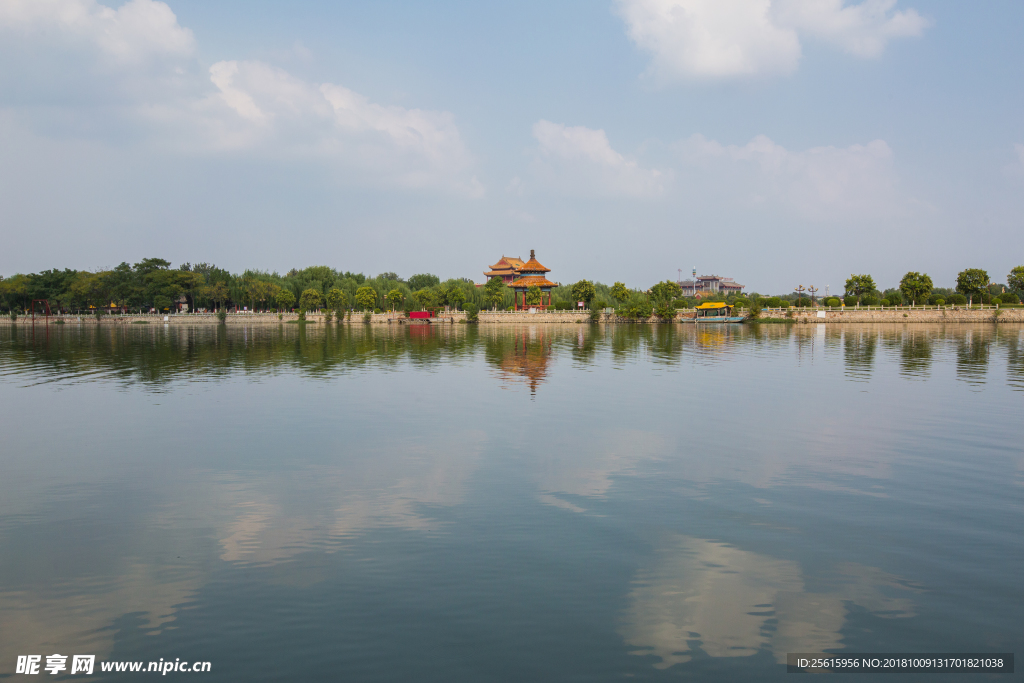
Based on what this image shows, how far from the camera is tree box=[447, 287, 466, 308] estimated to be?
10669 centimetres

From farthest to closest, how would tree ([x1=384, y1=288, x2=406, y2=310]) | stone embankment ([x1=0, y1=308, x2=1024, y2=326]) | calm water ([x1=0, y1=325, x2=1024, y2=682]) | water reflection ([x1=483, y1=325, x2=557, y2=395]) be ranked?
tree ([x1=384, y1=288, x2=406, y2=310]) → stone embankment ([x1=0, y1=308, x2=1024, y2=326]) → water reflection ([x1=483, y1=325, x2=557, y2=395]) → calm water ([x1=0, y1=325, x2=1024, y2=682])

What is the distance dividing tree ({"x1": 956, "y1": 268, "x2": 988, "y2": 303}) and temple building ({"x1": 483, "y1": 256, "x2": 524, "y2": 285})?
237ft

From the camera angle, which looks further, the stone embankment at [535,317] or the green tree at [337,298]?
the green tree at [337,298]

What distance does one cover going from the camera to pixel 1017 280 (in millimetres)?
96625

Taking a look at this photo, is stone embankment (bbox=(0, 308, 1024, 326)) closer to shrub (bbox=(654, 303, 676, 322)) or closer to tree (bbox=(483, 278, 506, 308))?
shrub (bbox=(654, 303, 676, 322))

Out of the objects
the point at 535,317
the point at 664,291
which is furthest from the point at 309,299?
the point at 664,291

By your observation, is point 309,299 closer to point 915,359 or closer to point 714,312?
point 714,312

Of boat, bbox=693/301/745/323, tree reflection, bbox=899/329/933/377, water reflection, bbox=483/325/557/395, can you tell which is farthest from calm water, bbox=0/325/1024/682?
boat, bbox=693/301/745/323

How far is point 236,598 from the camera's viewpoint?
681 centimetres

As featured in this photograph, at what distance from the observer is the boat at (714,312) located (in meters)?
101

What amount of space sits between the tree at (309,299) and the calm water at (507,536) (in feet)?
324

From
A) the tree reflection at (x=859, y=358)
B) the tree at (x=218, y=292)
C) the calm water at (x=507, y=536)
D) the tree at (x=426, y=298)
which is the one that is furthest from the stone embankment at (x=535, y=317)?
the calm water at (x=507, y=536)

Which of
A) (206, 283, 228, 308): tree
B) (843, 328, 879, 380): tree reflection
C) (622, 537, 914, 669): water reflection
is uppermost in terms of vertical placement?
(206, 283, 228, 308): tree

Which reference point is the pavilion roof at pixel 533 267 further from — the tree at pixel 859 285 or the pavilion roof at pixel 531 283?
the tree at pixel 859 285
